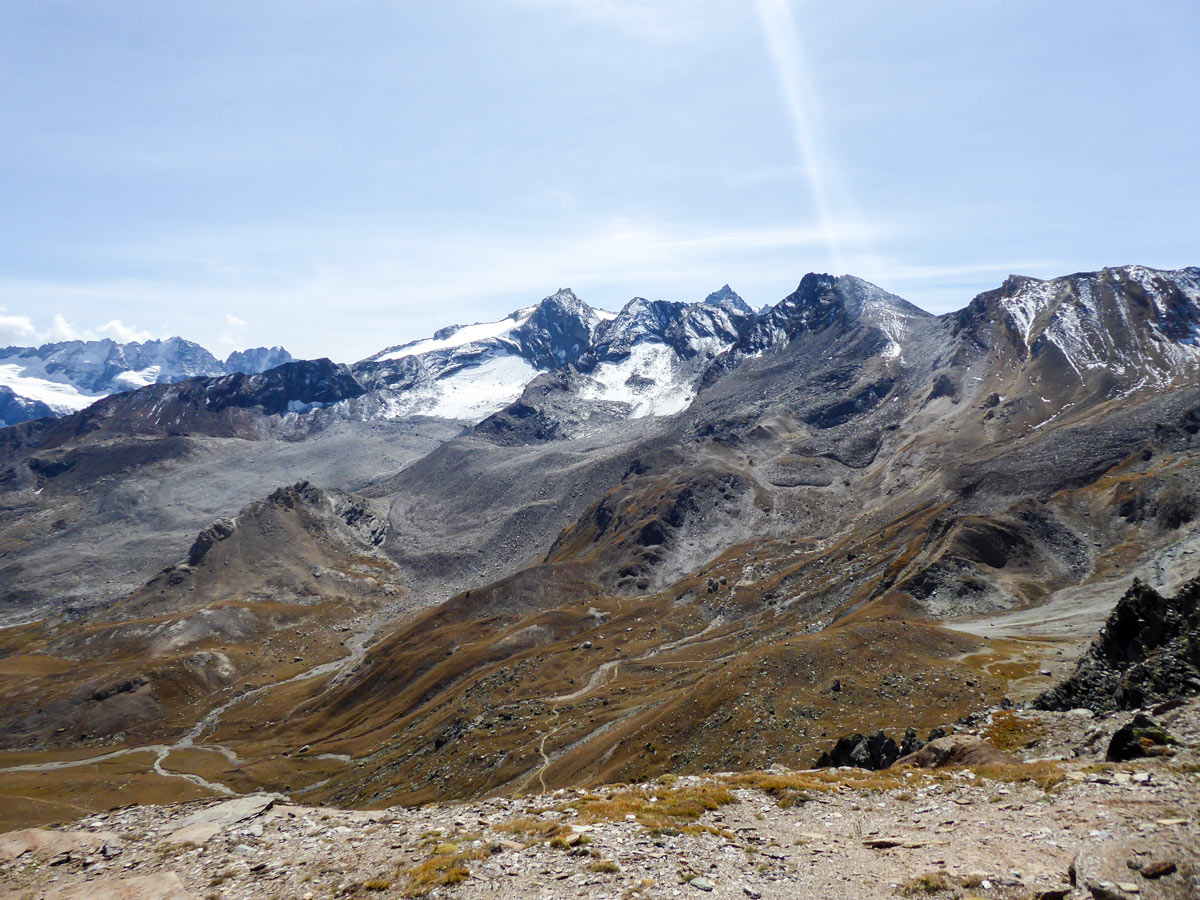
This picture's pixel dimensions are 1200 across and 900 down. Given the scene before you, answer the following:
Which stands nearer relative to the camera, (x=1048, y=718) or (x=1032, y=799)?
(x=1032, y=799)

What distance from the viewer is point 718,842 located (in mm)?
22625

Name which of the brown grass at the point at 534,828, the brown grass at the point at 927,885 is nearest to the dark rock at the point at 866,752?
the brown grass at the point at 534,828

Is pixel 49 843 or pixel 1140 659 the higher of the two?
pixel 49 843

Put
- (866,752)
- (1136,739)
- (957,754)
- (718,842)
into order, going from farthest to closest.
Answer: (866,752)
(957,754)
(1136,739)
(718,842)

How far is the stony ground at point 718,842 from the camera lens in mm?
17703

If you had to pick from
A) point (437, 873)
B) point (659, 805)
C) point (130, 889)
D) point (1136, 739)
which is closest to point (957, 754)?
point (1136, 739)

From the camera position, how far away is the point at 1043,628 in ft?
296

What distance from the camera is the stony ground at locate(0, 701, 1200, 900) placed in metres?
17.7

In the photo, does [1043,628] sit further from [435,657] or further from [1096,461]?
[435,657]

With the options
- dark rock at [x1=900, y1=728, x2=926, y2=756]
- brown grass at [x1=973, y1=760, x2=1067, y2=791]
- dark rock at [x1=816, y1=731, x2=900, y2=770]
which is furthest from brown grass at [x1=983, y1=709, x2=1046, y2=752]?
dark rock at [x1=816, y1=731, x2=900, y2=770]

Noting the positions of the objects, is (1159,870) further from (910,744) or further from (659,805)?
(910,744)

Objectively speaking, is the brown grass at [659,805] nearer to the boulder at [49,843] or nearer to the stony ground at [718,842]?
the stony ground at [718,842]

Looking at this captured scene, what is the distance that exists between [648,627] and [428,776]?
207 feet

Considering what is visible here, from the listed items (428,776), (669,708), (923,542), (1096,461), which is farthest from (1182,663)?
(1096,461)
